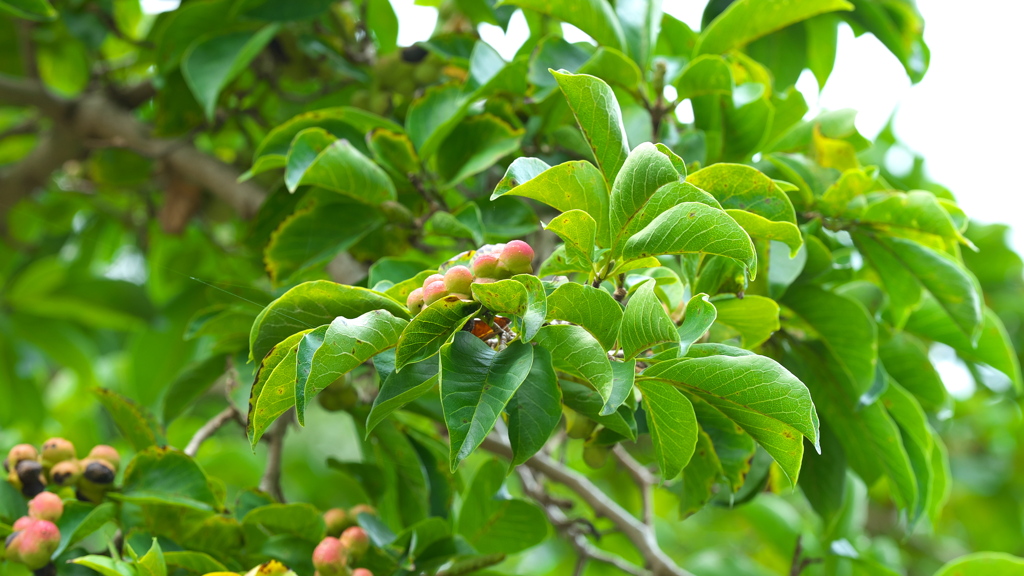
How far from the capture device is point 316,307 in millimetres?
551

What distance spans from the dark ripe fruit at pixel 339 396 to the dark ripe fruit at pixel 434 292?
1.30 feet

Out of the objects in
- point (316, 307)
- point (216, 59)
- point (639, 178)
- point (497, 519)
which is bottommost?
point (497, 519)

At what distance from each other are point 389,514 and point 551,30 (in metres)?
0.62

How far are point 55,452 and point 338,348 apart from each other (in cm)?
50

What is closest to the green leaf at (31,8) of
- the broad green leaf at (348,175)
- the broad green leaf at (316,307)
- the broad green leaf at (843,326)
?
the broad green leaf at (348,175)

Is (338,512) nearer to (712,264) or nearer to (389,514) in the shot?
(389,514)

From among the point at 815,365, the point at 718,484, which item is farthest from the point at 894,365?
the point at 718,484

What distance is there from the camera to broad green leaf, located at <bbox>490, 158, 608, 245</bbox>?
0.53 metres

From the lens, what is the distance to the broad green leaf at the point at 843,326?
2.56ft

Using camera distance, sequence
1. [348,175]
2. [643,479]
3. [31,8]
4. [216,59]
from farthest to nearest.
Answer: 1. [643,479]
2. [216,59]
3. [31,8]
4. [348,175]

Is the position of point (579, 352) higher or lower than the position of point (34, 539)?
higher

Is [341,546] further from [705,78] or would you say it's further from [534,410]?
[705,78]

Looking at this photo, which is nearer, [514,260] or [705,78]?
[514,260]

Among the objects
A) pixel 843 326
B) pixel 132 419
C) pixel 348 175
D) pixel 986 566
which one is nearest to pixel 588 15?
pixel 348 175
